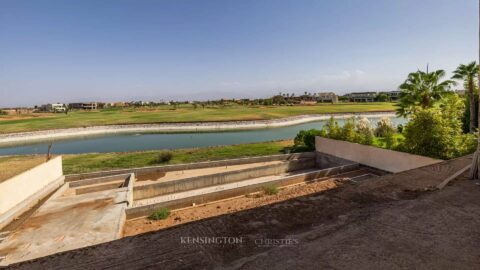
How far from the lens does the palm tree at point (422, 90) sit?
68.7ft

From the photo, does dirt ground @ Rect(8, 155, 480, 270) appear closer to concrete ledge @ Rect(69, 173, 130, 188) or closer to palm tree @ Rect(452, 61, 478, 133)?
concrete ledge @ Rect(69, 173, 130, 188)

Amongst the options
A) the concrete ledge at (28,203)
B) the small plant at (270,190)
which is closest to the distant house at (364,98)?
the small plant at (270,190)

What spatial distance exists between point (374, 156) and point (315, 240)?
16.3 meters

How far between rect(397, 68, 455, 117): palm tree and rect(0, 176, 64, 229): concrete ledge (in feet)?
84.1

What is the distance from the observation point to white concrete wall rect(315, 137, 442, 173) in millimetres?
14449

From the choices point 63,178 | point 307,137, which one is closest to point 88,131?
point 63,178

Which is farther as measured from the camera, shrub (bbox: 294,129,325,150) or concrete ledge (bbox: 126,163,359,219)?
shrub (bbox: 294,129,325,150)

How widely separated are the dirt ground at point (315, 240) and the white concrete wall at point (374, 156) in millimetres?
11889

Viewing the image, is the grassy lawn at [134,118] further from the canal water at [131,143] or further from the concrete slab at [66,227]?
the concrete slab at [66,227]

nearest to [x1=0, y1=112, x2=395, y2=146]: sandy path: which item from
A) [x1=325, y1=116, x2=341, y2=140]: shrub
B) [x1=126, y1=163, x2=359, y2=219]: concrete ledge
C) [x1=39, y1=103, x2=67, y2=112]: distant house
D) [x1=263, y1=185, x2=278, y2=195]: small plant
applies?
[x1=325, y1=116, x2=341, y2=140]: shrub

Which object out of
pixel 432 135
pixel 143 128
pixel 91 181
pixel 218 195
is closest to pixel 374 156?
pixel 432 135

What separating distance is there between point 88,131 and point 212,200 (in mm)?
53951

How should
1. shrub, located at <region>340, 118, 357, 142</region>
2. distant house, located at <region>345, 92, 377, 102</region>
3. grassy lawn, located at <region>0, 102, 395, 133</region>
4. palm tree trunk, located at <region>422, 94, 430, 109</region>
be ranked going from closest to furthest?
shrub, located at <region>340, 118, 357, 142</region>, palm tree trunk, located at <region>422, 94, 430, 109</region>, grassy lawn, located at <region>0, 102, 395, 133</region>, distant house, located at <region>345, 92, 377, 102</region>

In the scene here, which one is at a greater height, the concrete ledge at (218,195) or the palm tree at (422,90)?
→ the palm tree at (422,90)
